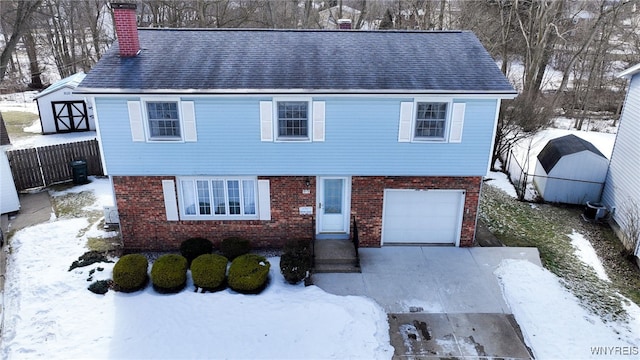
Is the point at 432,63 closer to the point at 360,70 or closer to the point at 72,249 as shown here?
the point at 360,70

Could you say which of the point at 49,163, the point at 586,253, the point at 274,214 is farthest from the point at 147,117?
the point at 586,253

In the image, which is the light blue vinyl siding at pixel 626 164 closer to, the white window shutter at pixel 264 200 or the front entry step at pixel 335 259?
the front entry step at pixel 335 259

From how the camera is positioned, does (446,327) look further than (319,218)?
No

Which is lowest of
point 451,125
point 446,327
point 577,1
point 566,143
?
point 446,327

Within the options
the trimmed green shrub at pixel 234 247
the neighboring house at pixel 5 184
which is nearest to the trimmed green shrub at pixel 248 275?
the trimmed green shrub at pixel 234 247

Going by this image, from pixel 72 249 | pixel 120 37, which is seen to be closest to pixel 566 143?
pixel 120 37

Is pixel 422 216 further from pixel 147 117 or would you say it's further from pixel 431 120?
pixel 147 117

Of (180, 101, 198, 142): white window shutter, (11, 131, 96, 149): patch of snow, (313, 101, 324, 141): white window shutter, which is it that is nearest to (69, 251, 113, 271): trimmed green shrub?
(180, 101, 198, 142): white window shutter
